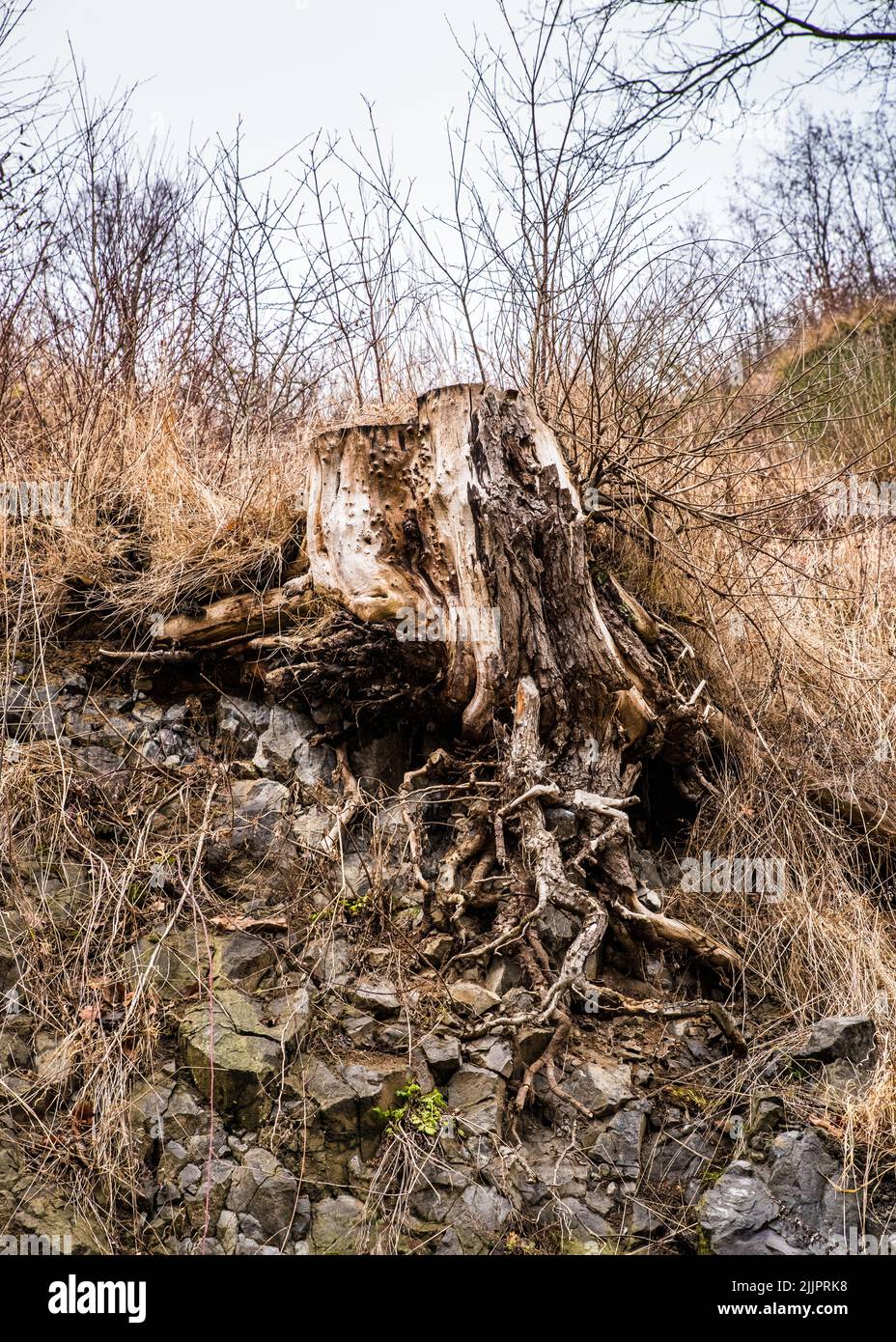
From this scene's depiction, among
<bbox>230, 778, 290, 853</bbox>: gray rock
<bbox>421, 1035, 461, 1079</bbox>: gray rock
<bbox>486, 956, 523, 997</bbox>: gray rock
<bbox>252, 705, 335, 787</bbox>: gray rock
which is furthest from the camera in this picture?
<bbox>252, 705, 335, 787</bbox>: gray rock

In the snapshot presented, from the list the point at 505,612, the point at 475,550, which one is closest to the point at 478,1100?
the point at 505,612

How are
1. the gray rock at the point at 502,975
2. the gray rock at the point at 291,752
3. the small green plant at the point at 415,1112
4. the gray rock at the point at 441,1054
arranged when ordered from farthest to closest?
the gray rock at the point at 291,752 → the gray rock at the point at 502,975 → the gray rock at the point at 441,1054 → the small green plant at the point at 415,1112

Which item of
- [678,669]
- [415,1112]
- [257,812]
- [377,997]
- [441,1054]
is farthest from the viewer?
[678,669]

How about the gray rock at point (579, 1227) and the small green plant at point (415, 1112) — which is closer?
the gray rock at point (579, 1227)

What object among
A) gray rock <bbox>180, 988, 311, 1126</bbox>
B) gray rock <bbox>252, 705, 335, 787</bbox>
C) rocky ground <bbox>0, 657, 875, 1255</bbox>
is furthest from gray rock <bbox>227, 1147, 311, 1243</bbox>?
gray rock <bbox>252, 705, 335, 787</bbox>

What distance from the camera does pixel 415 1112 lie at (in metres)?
2.53

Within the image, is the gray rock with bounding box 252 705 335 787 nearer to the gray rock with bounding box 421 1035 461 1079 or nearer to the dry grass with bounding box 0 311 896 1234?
the dry grass with bounding box 0 311 896 1234

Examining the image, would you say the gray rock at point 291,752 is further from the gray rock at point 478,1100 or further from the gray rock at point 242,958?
the gray rock at point 478,1100

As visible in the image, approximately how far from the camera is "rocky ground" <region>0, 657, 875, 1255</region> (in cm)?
237

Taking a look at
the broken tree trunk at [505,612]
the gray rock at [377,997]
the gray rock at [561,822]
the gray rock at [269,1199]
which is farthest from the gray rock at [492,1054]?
the gray rock at [561,822]

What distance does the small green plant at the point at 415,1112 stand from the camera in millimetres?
2496

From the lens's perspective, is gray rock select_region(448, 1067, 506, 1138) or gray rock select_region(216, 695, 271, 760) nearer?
gray rock select_region(448, 1067, 506, 1138)

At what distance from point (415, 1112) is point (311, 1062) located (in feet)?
1.08

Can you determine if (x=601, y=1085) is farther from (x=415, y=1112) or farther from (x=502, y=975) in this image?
(x=415, y=1112)
